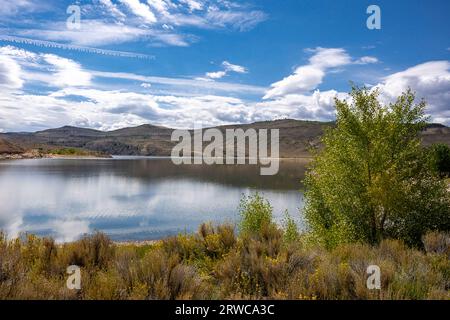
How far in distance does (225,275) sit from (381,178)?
33.7ft

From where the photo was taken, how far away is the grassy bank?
7336 millimetres

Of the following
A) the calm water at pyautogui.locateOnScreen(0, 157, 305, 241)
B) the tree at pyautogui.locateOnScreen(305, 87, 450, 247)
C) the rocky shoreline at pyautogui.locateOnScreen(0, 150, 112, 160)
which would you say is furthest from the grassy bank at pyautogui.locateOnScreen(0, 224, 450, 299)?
the rocky shoreline at pyautogui.locateOnScreen(0, 150, 112, 160)

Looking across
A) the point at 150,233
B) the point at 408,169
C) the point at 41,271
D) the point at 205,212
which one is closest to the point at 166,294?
the point at 41,271

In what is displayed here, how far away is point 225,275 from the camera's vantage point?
31.0 ft

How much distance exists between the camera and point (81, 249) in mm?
11164

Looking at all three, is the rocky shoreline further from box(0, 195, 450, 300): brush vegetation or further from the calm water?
box(0, 195, 450, 300): brush vegetation

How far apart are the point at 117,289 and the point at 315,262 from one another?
17.9 ft

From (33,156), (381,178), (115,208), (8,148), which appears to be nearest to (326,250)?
(381,178)

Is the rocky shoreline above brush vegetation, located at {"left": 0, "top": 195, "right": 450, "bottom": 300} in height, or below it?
above

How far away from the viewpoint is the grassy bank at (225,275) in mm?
7336

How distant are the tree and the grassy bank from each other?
15.9 ft

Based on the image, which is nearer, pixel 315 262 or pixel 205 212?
pixel 315 262

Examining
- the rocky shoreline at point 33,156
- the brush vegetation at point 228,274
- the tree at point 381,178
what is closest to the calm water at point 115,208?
the tree at point 381,178
